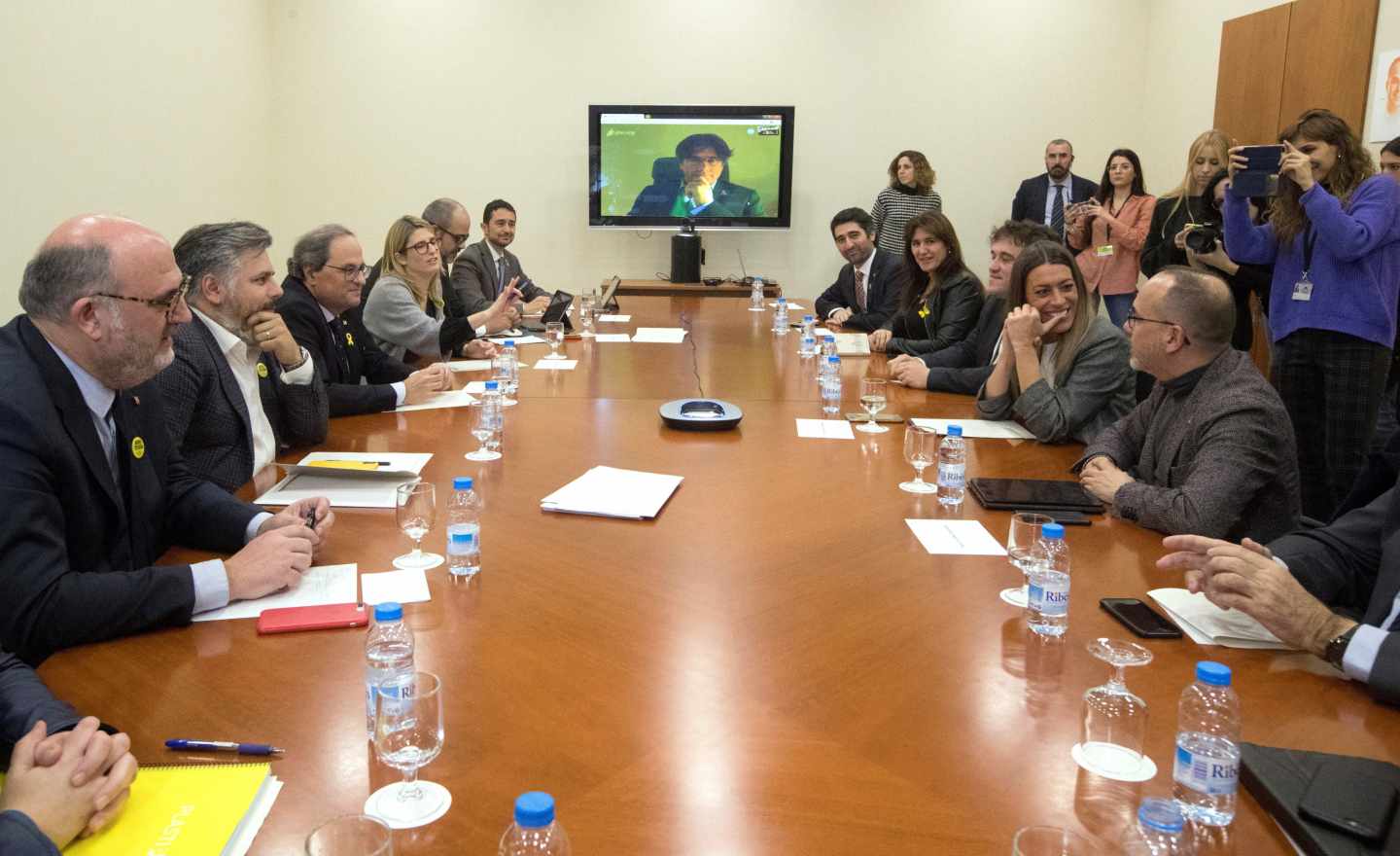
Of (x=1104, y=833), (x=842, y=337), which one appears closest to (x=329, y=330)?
(x=842, y=337)

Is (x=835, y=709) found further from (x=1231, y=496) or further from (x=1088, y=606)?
(x=1231, y=496)

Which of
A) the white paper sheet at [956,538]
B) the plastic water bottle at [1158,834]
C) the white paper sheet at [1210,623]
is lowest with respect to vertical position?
the plastic water bottle at [1158,834]

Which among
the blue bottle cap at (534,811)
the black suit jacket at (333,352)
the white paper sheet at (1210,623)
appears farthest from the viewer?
the black suit jacket at (333,352)

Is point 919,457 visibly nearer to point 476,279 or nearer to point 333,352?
point 333,352

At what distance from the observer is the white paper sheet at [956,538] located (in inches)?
75.4

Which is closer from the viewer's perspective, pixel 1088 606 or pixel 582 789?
pixel 582 789

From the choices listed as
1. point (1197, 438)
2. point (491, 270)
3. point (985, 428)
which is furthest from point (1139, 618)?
point (491, 270)

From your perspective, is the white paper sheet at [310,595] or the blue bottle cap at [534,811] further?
the white paper sheet at [310,595]

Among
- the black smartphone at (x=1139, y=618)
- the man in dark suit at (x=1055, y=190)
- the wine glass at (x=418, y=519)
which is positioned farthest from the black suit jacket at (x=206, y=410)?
the man in dark suit at (x=1055, y=190)

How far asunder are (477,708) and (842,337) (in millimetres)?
3614

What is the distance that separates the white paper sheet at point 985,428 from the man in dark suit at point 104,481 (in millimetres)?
1734

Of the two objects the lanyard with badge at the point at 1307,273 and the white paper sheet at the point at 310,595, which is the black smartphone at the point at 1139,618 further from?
the lanyard with badge at the point at 1307,273

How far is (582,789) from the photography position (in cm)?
113

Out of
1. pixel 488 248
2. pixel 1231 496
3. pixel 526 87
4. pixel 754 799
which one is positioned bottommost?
pixel 754 799
